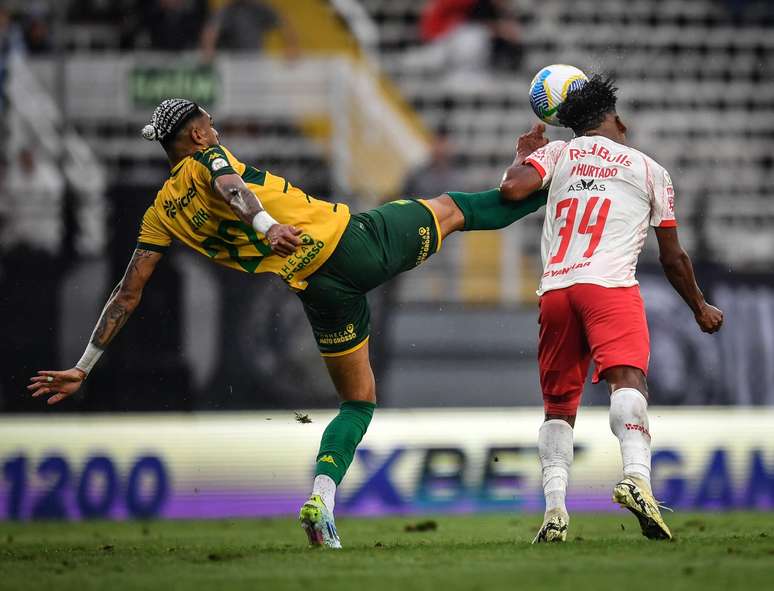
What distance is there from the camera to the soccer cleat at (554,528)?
6504 mm

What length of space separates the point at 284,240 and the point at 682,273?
204cm

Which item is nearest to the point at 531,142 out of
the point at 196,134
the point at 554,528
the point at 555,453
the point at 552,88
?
the point at 552,88

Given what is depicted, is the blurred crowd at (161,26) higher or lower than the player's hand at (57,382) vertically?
higher

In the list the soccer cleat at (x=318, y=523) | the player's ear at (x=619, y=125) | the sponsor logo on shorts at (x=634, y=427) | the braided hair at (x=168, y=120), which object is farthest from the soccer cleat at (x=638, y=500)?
the braided hair at (x=168, y=120)

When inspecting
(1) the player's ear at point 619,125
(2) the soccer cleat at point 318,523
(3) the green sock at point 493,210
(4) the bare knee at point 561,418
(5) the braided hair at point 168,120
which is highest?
(5) the braided hair at point 168,120

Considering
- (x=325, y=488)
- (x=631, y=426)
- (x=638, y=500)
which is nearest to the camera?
(x=638, y=500)

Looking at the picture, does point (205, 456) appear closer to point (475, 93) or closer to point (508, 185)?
point (508, 185)

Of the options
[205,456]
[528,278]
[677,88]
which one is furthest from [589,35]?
[205,456]

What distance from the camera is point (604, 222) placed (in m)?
6.59

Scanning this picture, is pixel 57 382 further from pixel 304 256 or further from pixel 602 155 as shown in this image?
pixel 602 155

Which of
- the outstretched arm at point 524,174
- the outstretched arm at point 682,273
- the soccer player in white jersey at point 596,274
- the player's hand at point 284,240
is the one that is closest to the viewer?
the player's hand at point 284,240

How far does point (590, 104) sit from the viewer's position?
269 inches

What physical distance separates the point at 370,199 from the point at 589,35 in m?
6.61

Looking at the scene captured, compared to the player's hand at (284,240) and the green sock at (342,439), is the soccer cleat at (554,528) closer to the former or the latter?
the green sock at (342,439)
